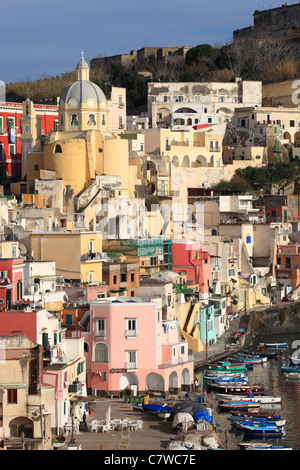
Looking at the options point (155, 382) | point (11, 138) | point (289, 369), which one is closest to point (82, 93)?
point (11, 138)

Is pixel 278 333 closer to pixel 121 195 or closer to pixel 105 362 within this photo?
pixel 121 195

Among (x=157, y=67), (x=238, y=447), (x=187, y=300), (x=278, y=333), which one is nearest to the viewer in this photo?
(x=238, y=447)

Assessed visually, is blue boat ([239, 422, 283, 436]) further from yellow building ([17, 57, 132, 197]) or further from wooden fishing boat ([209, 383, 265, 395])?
yellow building ([17, 57, 132, 197])

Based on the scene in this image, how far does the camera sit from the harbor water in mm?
34656

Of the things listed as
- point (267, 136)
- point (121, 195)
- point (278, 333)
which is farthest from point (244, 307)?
point (267, 136)

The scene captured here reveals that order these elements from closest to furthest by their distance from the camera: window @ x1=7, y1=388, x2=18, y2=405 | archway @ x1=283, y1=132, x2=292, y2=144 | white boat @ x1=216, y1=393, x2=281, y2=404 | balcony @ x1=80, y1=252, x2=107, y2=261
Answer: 1. window @ x1=7, y1=388, x2=18, y2=405
2. white boat @ x1=216, y1=393, x2=281, y2=404
3. balcony @ x1=80, y1=252, x2=107, y2=261
4. archway @ x1=283, y1=132, x2=292, y2=144

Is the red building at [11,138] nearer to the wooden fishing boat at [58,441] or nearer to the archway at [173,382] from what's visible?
the archway at [173,382]

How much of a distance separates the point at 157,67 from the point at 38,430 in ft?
173

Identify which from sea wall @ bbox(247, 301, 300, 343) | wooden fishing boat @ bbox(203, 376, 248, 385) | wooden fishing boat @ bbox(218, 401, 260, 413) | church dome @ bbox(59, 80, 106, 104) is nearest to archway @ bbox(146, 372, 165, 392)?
Answer: wooden fishing boat @ bbox(218, 401, 260, 413)

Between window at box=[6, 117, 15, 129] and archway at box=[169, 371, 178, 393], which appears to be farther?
window at box=[6, 117, 15, 129]

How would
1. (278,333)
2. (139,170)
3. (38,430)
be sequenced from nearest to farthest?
(38,430)
(278,333)
(139,170)

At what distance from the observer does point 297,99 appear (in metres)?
73.7

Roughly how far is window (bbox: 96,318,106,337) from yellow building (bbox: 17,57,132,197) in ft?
Result: 59.0

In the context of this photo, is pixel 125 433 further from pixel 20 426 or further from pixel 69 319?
pixel 69 319
